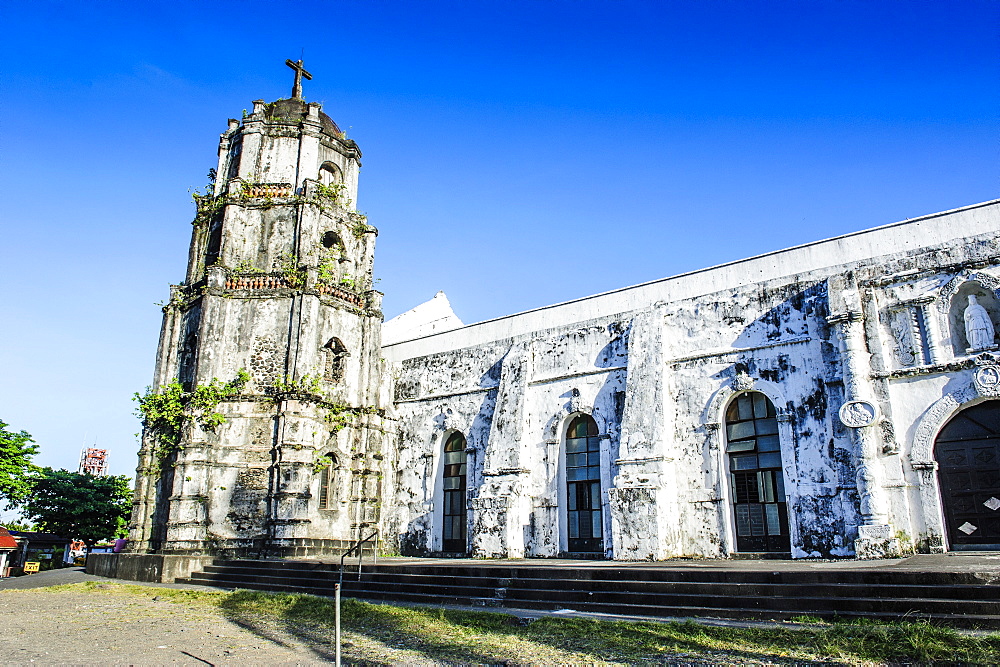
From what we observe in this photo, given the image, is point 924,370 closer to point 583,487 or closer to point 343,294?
point 583,487

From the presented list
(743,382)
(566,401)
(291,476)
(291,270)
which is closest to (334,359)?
(291,270)

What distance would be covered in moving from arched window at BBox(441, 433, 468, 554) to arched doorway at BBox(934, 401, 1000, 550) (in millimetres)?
10857

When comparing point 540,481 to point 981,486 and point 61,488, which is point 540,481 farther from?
point 61,488

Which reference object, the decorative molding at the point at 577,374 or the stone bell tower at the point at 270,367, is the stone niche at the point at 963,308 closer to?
the decorative molding at the point at 577,374

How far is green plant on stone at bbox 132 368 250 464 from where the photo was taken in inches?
688

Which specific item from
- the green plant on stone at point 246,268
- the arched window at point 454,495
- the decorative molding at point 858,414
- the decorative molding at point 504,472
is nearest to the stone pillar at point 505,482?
the decorative molding at point 504,472

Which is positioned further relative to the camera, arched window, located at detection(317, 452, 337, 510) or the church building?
arched window, located at detection(317, 452, 337, 510)

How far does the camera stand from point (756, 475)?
1424 centimetres

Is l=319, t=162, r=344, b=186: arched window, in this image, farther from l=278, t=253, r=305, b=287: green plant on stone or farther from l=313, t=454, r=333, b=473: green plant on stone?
l=313, t=454, r=333, b=473: green plant on stone

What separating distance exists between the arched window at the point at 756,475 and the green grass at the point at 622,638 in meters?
6.24

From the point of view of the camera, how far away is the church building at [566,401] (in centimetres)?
1263

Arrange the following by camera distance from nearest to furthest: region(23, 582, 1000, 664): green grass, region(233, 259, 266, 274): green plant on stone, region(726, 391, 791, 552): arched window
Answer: region(23, 582, 1000, 664): green grass
region(726, 391, 791, 552): arched window
region(233, 259, 266, 274): green plant on stone

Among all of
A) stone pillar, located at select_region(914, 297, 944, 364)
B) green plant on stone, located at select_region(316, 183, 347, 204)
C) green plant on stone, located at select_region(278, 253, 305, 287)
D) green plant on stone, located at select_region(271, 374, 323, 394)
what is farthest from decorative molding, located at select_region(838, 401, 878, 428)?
green plant on stone, located at select_region(316, 183, 347, 204)

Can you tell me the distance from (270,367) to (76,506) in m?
17.0
